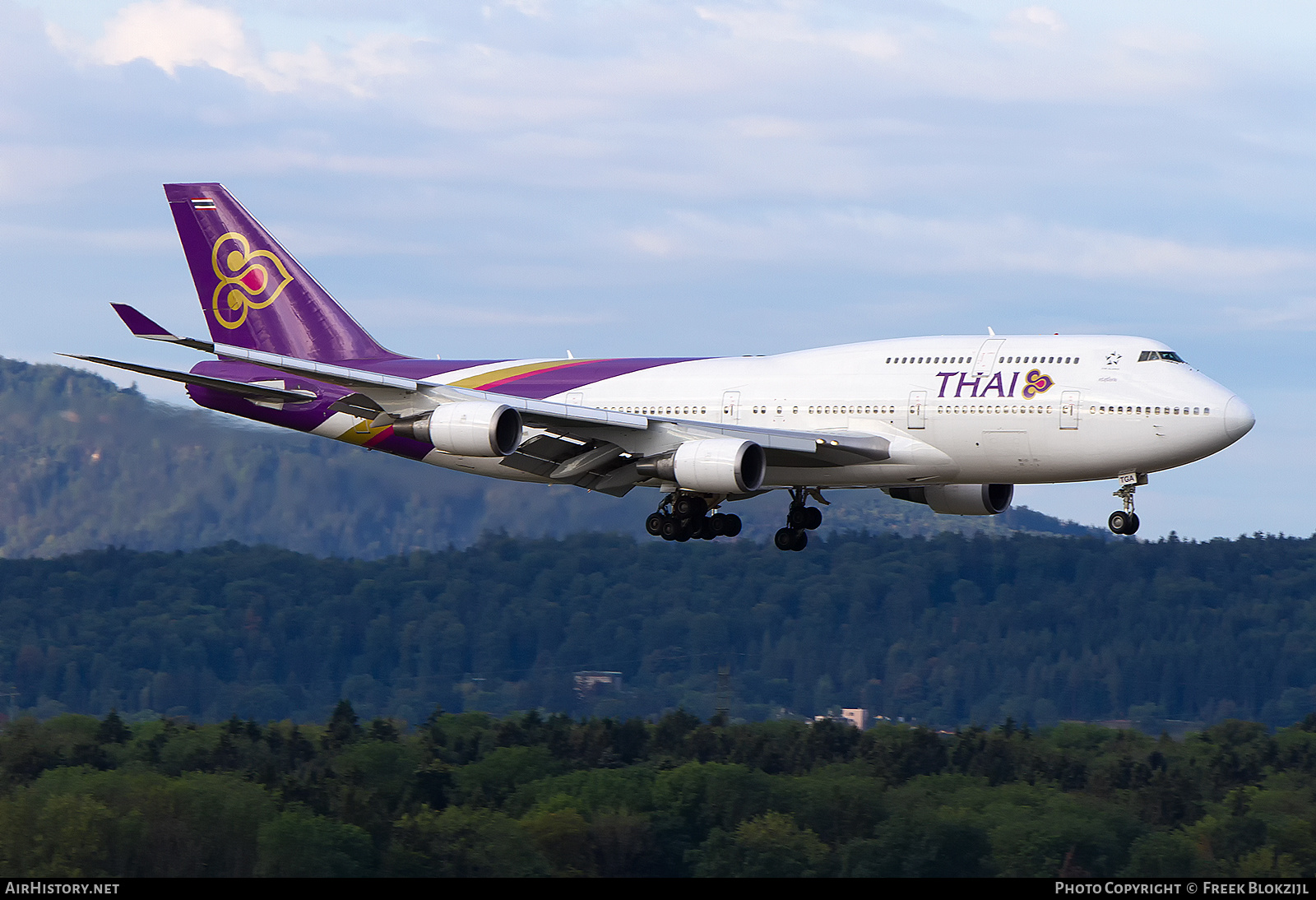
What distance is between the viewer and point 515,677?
187 m

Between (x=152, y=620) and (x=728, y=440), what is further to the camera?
(x=152, y=620)

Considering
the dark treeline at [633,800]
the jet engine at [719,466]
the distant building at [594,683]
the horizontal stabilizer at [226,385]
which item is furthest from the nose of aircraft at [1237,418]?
the distant building at [594,683]

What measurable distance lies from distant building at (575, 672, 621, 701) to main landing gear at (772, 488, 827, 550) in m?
131

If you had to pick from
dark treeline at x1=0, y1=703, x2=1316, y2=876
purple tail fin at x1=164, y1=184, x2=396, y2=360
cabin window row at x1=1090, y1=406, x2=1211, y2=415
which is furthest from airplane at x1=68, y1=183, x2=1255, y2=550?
dark treeline at x1=0, y1=703, x2=1316, y2=876

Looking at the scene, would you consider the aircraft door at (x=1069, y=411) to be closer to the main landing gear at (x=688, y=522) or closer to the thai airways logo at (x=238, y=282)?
the main landing gear at (x=688, y=522)

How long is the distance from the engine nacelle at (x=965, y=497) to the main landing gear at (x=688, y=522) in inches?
193

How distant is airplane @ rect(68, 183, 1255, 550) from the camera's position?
44500 mm

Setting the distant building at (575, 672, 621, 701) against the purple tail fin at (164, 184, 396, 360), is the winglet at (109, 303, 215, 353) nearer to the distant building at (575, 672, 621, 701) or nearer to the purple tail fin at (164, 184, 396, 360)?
the purple tail fin at (164, 184, 396, 360)

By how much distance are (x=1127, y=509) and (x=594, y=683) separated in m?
145

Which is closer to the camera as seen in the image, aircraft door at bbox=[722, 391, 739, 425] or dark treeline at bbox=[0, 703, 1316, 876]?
aircraft door at bbox=[722, 391, 739, 425]

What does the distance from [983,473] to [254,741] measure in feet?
291

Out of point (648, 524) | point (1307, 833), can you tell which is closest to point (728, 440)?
point (648, 524)

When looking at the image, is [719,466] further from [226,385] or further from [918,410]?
[226,385]

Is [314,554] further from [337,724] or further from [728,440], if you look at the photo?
[728,440]
